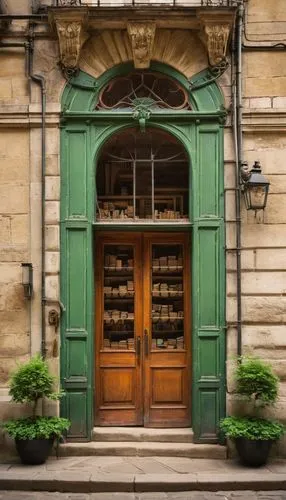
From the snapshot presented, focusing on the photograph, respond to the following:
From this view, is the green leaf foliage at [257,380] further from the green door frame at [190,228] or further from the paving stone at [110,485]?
the paving stone at [110,485]

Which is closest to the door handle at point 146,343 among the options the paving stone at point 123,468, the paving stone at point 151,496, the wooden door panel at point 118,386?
the wooden door panel at point 118,386

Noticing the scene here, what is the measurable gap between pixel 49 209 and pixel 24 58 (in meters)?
2.11

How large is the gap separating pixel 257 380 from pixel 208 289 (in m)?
1.39

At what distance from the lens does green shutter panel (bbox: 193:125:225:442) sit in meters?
8.60

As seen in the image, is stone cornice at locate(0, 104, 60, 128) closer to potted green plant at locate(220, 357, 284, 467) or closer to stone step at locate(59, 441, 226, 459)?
potted green plant at locate(220, 357, 284, 467)

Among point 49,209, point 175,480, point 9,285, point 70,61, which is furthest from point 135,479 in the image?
point 70,61

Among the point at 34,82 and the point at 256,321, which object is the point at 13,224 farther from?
the point at 256,321

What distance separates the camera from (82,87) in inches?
347

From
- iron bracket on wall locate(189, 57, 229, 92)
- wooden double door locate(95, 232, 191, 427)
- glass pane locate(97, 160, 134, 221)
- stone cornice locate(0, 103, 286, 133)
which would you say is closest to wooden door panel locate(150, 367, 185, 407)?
wooden double door locate(95, 232, 191, 427)

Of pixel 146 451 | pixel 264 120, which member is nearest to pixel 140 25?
pixel 264 120

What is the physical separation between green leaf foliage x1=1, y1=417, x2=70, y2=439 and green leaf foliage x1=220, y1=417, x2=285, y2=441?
2062 mm

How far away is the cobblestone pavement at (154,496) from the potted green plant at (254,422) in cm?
59

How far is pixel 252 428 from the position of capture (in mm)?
7938

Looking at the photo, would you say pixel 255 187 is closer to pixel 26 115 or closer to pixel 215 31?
pixel 215 31
